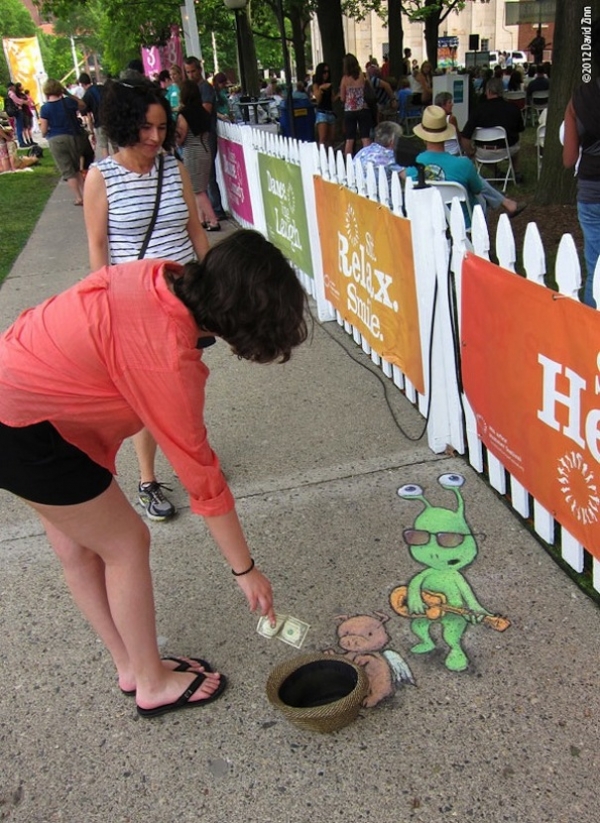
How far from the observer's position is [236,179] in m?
8.12

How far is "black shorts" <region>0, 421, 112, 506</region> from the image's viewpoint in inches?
66.7

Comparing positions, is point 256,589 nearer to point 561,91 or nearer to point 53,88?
point 561,91

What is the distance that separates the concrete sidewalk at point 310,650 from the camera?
1936 millimetres

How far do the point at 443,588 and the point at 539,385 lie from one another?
806 millimetres

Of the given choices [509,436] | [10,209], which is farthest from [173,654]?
[10,209]

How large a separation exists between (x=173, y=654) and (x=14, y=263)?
6903 mm

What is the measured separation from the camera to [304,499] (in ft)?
10.7

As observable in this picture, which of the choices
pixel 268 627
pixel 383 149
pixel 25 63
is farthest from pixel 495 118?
pixel 25 63

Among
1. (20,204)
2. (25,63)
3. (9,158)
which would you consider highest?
(25,63)

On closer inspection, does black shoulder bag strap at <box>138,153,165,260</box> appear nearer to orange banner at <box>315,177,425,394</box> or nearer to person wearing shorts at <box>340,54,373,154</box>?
orange banner at <box>315,177,425,394</box>

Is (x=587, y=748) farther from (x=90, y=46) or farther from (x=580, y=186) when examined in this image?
(x=90, y=46)

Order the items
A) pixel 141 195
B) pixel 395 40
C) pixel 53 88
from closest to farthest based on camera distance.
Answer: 1. pixel 141 195
2. pixel 53 88
3. pixel 395 40

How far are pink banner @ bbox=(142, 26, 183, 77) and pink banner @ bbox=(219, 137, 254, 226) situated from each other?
10313 mm

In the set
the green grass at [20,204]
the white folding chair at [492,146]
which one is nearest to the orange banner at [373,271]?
the green grass at [20,204]
